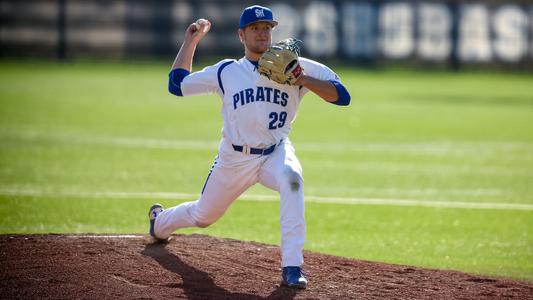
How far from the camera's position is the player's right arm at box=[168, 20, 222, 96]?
7273 millimetres

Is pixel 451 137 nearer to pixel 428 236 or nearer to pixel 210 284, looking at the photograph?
pixel 428 236

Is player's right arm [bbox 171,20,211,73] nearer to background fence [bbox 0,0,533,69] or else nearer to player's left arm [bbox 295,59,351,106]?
player's left arm [bbox 295,59,351,106]

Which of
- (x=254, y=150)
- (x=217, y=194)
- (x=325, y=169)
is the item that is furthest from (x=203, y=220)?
(x=325, y=169)

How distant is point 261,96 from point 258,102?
7 cm

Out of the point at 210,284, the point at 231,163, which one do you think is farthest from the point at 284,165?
the point at 210,284

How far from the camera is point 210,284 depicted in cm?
662

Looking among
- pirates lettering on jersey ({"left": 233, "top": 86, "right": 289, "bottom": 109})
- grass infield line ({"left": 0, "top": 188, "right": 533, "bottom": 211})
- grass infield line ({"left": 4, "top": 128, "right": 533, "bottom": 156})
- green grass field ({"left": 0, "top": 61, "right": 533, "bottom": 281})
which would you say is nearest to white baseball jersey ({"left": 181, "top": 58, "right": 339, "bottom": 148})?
pirates lettering on jersey ({"left": 233, "top": 86, "right": 289, "bottom": 109})

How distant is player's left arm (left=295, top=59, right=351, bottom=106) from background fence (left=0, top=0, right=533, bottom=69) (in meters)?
26.1

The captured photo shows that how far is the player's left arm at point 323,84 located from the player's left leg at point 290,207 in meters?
0.61

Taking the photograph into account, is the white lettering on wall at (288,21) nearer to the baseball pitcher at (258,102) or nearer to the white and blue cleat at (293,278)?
the baseball pitcher at (258,102)

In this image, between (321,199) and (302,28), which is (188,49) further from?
(302,28)

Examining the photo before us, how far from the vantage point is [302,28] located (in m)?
33.4

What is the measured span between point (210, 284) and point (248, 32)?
212 cm

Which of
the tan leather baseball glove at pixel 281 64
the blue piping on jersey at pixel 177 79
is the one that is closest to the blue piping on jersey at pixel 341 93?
the tan leather baseball glove at pixel 281 64
